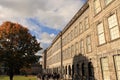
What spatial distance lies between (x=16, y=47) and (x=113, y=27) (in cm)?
1814

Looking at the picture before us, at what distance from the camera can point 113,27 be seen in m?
16.5

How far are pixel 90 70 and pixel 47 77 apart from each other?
608 inches

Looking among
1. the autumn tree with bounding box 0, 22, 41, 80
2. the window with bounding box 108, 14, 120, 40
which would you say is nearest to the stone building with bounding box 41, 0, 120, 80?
the window with bounding box 108, 14, 120, 40

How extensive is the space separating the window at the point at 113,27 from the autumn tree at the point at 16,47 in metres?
16.7

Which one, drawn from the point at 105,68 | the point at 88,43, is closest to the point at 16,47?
the point at 88,43

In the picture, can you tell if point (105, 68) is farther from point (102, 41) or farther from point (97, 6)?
point (97, 6)

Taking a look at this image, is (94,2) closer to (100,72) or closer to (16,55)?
(100,72)

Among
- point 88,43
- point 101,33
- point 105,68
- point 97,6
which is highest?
point 97,6

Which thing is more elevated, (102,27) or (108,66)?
(102,27)

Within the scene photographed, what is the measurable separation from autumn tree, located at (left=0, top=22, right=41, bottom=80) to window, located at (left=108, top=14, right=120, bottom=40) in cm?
1675

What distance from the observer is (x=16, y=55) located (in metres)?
28.1

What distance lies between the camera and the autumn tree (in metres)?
28.2

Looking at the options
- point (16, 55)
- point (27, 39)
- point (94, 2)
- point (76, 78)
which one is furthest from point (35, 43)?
point (94, 2)

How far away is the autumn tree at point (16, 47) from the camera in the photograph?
28.2 m
